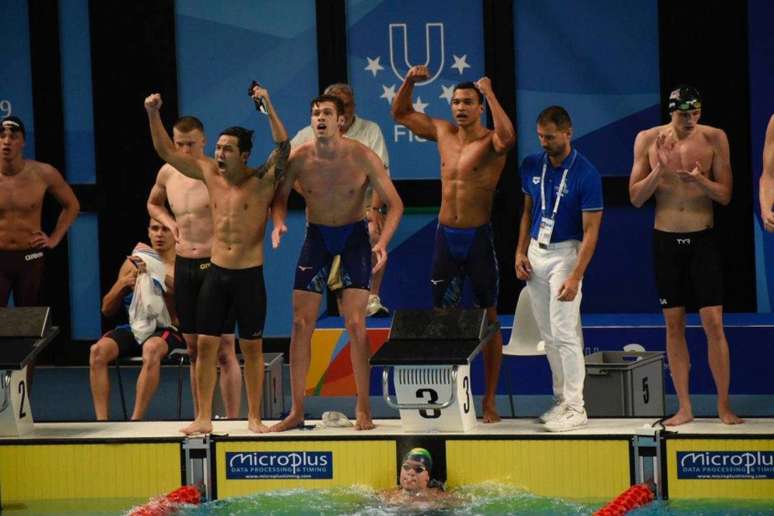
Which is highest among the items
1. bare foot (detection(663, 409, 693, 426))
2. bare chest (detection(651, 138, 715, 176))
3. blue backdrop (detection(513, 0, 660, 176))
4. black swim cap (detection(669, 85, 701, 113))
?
blue backdrop (detection(513, 0, 660, 176))

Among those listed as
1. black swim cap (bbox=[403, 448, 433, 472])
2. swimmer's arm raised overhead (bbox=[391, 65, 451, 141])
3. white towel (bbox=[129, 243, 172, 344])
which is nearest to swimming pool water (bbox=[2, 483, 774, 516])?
black swim cap (bbox=[403, 448, 433, 472])

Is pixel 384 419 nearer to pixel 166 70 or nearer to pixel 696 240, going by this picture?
pixel 696 240

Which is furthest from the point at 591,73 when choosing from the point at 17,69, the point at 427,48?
the point at 17,69

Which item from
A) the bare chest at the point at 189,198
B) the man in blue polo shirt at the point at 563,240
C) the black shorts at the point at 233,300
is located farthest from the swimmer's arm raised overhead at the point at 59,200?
the man in blue polo shirt at the point at 563,240

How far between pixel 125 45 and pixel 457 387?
5694 millimetres

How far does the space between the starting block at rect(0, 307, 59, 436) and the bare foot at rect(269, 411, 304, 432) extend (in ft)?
4.94

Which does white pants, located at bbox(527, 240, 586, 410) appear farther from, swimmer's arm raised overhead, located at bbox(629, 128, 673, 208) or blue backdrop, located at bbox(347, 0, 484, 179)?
blue backdrop, located at bbox(347, 0, 484, 179)

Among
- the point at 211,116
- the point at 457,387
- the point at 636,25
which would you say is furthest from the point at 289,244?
the point at 457,387

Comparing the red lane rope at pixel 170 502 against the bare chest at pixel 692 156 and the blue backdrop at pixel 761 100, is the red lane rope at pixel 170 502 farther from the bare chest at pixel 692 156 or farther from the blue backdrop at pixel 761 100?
the blue backdrop at pixel 761 100

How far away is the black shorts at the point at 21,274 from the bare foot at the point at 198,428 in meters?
1.92

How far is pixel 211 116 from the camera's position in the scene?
13180 mm

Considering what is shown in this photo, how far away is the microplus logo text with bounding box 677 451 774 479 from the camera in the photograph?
8445mm

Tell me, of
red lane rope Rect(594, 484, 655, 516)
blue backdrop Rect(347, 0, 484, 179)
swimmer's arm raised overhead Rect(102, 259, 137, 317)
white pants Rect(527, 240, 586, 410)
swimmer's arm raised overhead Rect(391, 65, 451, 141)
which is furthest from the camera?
blue backdrop Rect(347, 0, 484, 179)

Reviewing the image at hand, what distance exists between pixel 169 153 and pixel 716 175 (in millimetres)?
3074
